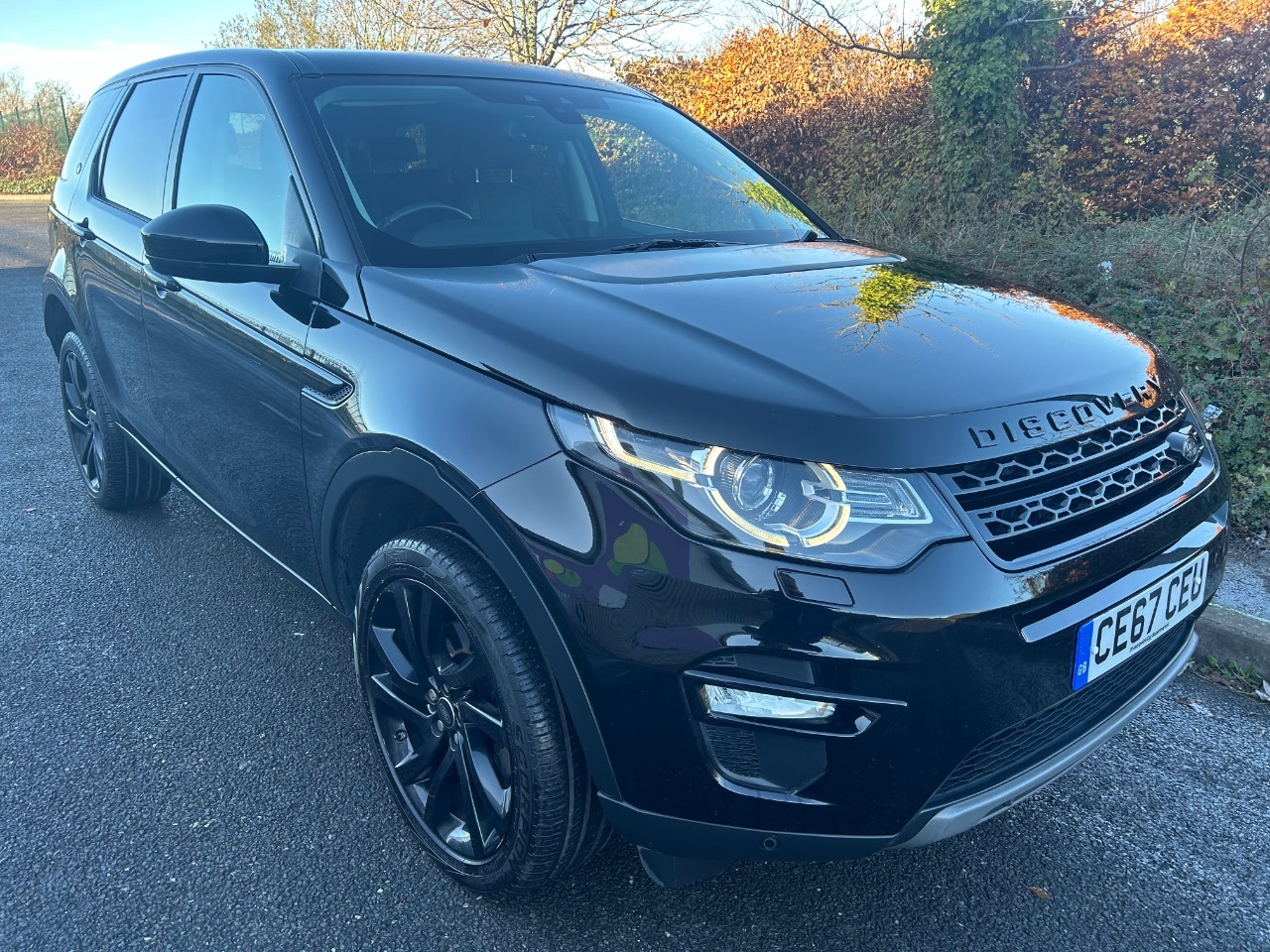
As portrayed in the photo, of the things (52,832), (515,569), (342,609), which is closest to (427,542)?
(515,569)

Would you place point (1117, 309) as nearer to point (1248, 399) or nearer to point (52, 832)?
point (1248, 399)

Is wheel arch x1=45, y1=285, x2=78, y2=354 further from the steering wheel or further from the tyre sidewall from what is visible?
the tyre sidewall

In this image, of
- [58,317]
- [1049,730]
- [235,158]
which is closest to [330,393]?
[235,158]

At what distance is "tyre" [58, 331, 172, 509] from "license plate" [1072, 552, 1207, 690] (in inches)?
128

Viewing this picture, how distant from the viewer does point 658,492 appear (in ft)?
5.21

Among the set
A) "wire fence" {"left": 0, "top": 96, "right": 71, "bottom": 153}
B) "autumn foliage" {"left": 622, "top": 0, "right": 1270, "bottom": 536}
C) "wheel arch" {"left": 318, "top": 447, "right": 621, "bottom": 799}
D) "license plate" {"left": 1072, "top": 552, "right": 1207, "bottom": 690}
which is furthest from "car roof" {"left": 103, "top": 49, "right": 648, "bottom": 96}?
"wire fence" {"left": 0, "top": 96, "right": 71, "bottom": 153}

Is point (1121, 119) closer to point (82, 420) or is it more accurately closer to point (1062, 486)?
point (1062, 486)

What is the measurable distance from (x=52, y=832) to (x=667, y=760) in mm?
1574

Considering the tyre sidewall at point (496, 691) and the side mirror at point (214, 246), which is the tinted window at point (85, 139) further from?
the tyre sidewall at point (496, 691)

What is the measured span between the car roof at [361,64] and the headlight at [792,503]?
1734 millimetres

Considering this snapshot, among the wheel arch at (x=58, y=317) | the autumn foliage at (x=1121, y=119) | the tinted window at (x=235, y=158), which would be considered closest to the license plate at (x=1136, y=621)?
the tinted window at (x=235, y=158)

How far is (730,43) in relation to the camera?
11281mm

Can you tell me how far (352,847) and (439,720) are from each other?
40 cm

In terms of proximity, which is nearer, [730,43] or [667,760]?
[667,760]
